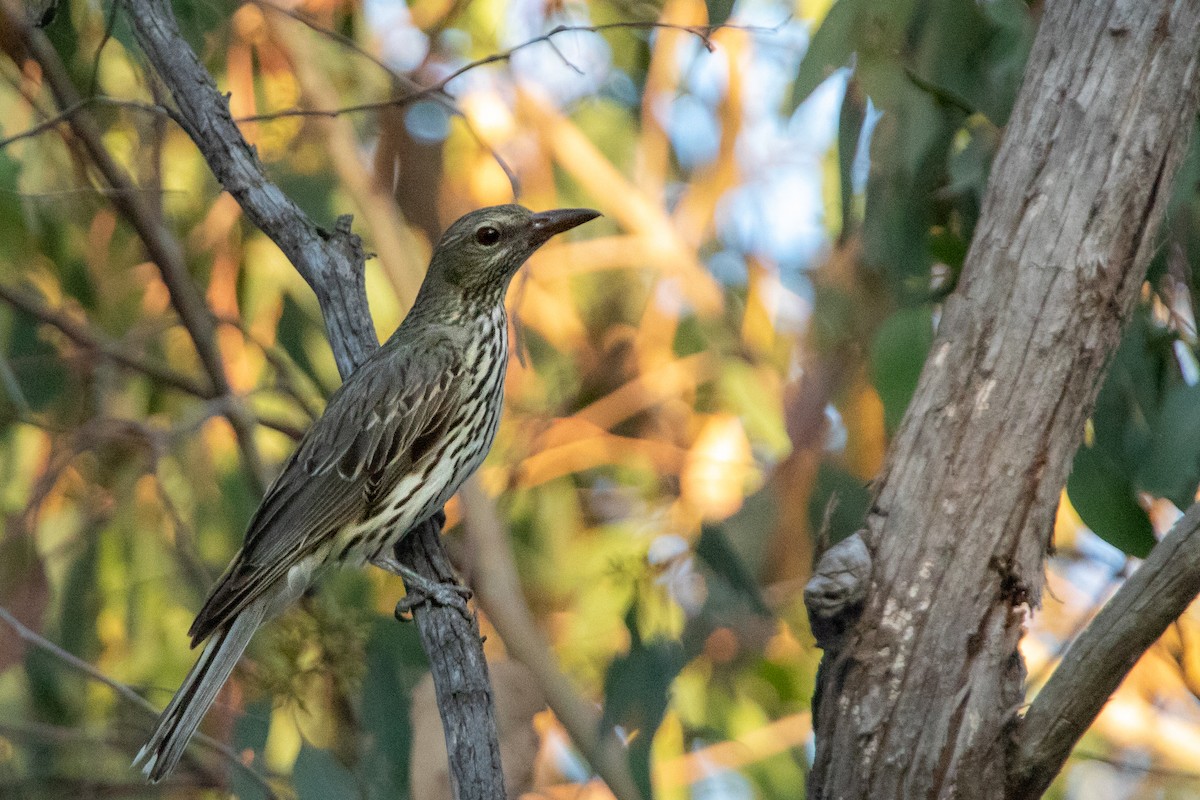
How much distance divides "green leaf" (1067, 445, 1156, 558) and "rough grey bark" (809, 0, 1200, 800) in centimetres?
55

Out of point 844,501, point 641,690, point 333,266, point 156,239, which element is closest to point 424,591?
point 333,266

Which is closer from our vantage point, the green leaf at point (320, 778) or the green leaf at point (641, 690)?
the green leaf at point (320, 778)

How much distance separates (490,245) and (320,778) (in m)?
1.46

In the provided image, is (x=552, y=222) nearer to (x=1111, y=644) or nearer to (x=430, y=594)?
(x=430, y=594)

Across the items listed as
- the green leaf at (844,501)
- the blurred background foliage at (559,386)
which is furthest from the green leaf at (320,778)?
the green leaf at (844,501)

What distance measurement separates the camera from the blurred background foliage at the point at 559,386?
11.3 feet

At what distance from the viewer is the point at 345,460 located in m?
3.34

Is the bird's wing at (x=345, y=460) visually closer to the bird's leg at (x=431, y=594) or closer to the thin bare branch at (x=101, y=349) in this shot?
the bird's leg at (x=431, y=594)

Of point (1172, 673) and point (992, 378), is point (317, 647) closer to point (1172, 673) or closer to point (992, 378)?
point (992, 378)

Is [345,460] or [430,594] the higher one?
[345,460]

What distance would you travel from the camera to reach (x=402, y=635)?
374 cm

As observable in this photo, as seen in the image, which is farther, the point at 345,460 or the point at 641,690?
the point at 641,690

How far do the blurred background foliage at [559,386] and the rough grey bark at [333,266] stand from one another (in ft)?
1.56

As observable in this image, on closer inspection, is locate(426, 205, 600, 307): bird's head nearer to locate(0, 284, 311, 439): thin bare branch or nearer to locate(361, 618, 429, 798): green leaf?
locate(0, 284, 311, 439): thin bare branch
